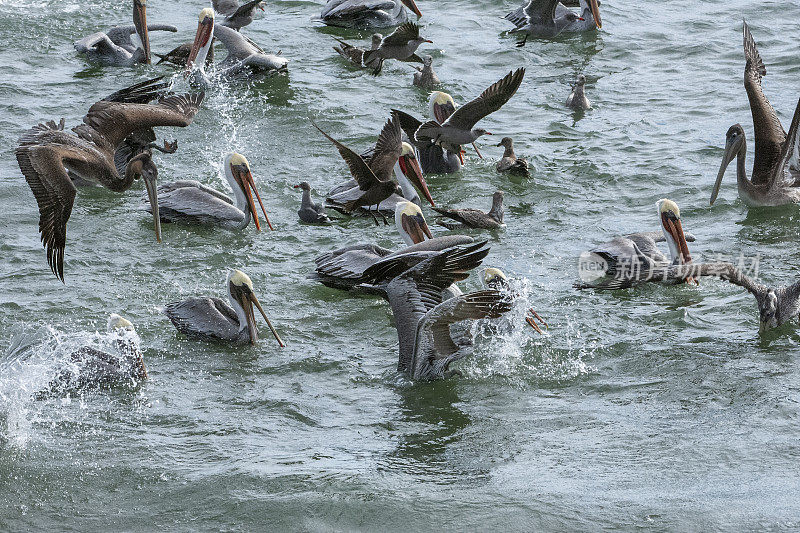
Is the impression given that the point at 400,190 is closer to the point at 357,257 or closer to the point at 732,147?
the point at 357,257

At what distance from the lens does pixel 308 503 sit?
5.25 metres

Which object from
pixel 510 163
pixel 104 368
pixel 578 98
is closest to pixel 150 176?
pixel 104 368

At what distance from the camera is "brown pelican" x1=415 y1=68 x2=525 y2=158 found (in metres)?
8.98

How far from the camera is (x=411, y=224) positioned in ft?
26.2

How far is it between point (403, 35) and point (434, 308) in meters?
5.82

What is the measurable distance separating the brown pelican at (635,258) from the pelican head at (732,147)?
49.8 inches

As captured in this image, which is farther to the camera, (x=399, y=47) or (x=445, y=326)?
(x=399, y=47)

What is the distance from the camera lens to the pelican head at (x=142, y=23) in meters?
12.2

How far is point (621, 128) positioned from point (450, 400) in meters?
5.20

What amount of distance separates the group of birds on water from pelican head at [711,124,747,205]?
0.02 meters

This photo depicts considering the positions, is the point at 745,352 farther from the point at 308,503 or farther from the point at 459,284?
the point at 308,503

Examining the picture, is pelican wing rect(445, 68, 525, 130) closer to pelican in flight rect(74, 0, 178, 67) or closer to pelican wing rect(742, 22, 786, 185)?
pelican wing rect(742, 22, 786, 185)

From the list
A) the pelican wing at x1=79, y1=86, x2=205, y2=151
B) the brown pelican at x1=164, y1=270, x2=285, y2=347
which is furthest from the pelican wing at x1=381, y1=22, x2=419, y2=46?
the brown pelican at x1=164, y1=270, x2=285, y2=347

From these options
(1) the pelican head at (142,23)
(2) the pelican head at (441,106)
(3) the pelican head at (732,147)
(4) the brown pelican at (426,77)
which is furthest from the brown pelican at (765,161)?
(1) the pelican head at (142,23)
